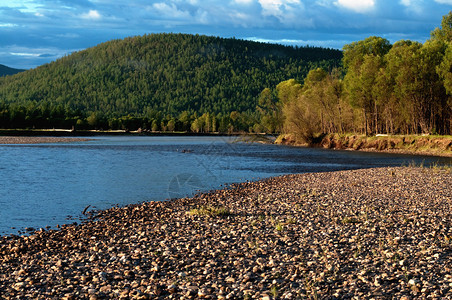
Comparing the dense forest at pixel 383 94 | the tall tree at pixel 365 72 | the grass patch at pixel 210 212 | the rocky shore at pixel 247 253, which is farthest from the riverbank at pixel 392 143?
the grass patch at pixel 210 212

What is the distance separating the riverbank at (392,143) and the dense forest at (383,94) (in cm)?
234

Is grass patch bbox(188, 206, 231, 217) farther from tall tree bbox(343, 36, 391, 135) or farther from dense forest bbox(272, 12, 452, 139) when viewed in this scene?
tall tree bbox(343, 36, 391, 135)

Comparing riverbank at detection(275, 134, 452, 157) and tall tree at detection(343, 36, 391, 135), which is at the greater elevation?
tall tree at detection(343, 36, 391, 135)

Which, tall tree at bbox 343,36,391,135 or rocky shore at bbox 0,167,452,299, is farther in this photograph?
tall tree at bbox 343,36,391,135

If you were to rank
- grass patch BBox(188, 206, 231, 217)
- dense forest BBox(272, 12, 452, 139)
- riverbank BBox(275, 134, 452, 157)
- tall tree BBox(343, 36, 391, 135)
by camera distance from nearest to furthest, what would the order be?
grass patch BBox(188, 206, 231, 217) → riverbank BBox(275, 134, 452, 157) → dense forest BBox(272, 12, 452, 139) → tall tree BBox(343, 36, 391, 135)

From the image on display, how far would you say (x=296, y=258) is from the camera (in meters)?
14.0

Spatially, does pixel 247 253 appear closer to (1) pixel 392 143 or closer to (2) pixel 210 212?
(2) pixel 210 212

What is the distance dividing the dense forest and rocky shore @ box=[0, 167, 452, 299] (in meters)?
56.4

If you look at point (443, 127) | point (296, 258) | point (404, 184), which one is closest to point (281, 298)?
point (296, 258)

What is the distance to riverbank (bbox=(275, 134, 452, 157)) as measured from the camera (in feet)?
239

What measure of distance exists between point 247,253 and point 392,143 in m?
75.6

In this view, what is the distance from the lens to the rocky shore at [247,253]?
1172cm

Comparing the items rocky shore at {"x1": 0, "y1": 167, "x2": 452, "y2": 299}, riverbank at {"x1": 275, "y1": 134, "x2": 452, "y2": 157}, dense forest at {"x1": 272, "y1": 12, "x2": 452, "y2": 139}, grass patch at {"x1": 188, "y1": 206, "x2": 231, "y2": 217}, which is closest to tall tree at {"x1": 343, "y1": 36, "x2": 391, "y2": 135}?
dense forest at {"x1": 272, "y1": 12, "x2": 452, "y2": 139}

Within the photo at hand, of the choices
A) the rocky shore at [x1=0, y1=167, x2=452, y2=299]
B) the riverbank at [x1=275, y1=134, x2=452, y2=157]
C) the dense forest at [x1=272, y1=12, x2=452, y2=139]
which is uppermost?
the dense forest at [x1=272, y1=12, x2=452, y2=139]
